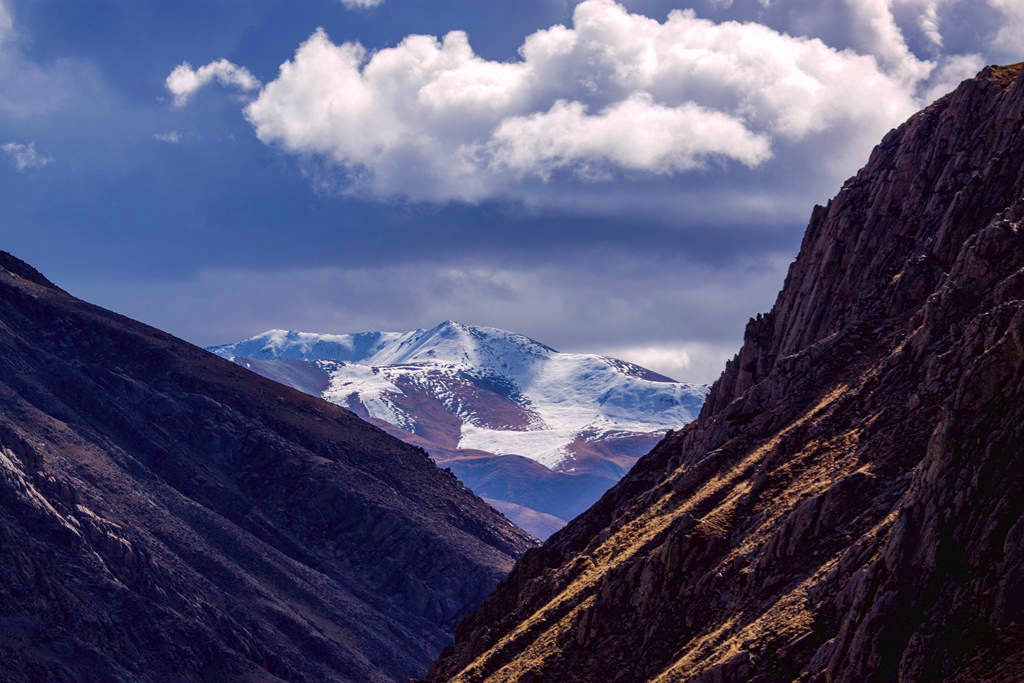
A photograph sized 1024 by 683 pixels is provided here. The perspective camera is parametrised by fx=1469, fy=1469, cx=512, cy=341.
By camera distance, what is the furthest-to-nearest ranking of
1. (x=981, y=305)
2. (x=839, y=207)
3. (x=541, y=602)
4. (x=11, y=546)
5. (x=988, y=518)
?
(x=11, y=546) → (x=839, y=207) → (x=541, y=602) → (x=981, y=305) → (x=988, y=518)

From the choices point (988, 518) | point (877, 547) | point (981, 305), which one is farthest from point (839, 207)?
point (988, 518)

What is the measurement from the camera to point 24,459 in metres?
190

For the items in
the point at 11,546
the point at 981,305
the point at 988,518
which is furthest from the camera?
the point at 11,546

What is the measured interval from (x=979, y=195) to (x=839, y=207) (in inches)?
736

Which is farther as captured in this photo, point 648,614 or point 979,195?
point 979,195

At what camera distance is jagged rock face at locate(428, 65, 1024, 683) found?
45.1 meters

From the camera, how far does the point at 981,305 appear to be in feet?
200

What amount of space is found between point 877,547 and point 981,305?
1408cm

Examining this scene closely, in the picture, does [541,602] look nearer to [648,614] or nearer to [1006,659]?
[648,614]

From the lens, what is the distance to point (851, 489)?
59.7 m

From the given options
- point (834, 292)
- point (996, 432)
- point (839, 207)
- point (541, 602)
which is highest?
point (839, 207)

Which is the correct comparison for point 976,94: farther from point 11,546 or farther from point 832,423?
point 11,546

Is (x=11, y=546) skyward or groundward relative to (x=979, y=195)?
groundward

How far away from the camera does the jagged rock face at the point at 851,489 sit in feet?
148
